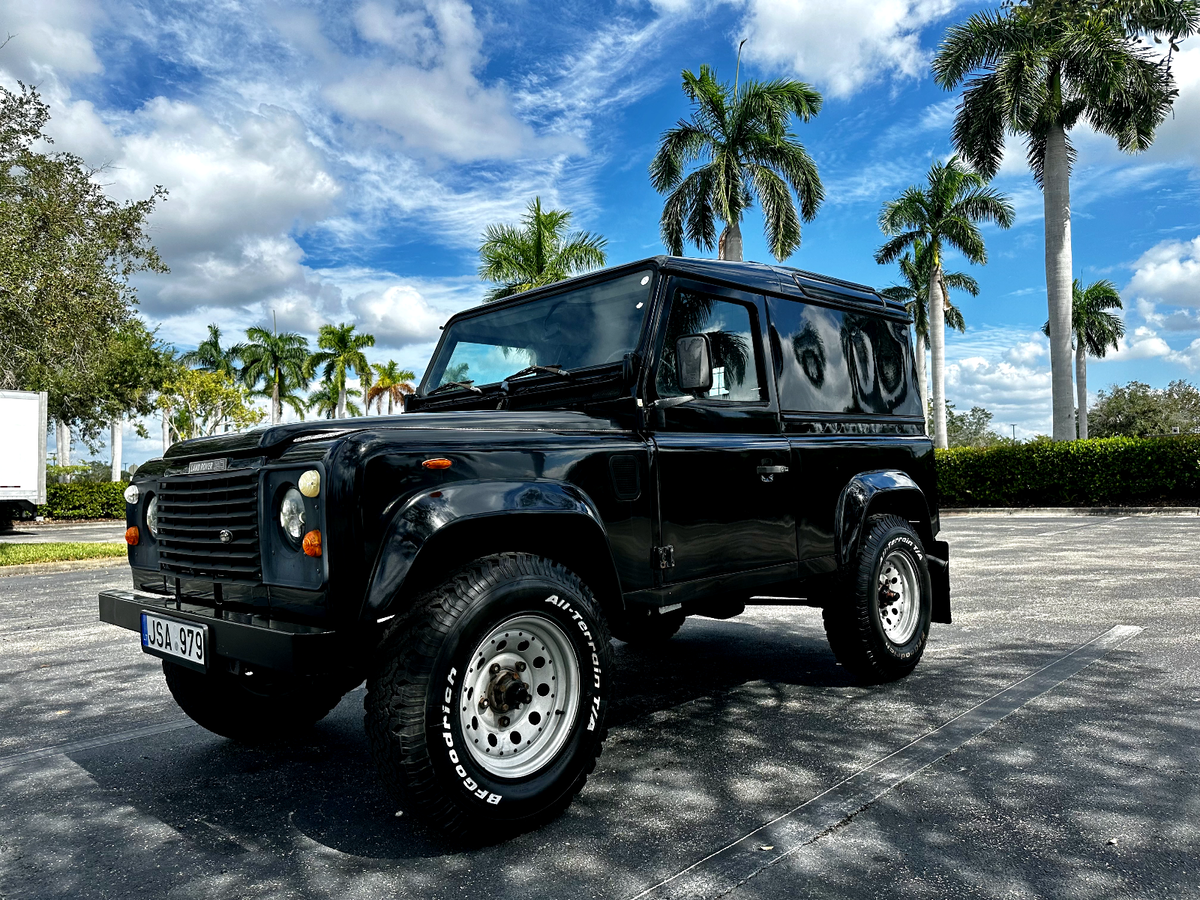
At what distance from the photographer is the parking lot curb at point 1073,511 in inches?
807

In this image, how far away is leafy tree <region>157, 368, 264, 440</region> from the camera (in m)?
39.5

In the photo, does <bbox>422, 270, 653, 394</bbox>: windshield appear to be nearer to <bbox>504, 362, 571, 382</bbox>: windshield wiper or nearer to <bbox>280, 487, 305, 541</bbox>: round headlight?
<bbox>504, 362, 571, 382</bbox>: windshield wiper

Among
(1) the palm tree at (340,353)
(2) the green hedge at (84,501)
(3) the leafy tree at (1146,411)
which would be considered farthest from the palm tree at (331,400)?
(3) the leafy tree at (1146,411)

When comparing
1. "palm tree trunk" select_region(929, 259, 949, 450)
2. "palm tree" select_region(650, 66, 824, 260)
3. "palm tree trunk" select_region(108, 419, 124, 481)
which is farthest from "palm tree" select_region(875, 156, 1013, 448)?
"palm tree trunk" select_region(108, 419, 124, 481)

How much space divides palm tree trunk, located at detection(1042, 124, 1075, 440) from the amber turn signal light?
82.7 ft

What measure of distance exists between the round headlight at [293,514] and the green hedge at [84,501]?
95.5ft

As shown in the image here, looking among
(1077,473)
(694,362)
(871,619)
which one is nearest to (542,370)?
(694,362)

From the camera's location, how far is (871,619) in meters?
4.67

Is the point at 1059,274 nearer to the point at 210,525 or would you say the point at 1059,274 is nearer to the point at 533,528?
the point at 533,528

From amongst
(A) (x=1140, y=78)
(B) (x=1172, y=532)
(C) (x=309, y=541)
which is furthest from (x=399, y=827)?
(A) (x=1140, y=78)

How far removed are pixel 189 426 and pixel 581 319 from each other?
139 ft

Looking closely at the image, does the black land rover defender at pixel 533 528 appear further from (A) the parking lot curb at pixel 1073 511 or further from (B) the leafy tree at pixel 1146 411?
(B) the leafy tree at pixel 1146 411

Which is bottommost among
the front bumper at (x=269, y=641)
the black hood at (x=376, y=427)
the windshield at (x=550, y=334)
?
the front bumper at (x=269, y=641)

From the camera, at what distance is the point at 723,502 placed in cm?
391
